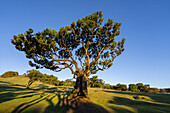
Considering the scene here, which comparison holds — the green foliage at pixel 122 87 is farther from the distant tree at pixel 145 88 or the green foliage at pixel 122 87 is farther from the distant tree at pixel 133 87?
the distant tree at pixel 145 88

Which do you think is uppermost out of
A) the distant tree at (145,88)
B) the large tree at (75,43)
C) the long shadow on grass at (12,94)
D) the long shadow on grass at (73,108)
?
the large tree at (75,43)

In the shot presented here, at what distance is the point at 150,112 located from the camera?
1020 cm

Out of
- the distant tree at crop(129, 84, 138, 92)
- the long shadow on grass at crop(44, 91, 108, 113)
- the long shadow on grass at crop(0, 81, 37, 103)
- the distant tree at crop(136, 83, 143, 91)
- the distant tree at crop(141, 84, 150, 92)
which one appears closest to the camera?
the long shadow on grass at crop(44, 91, 108, 113)

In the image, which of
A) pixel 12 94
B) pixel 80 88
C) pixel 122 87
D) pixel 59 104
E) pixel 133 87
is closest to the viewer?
pixel 59 104

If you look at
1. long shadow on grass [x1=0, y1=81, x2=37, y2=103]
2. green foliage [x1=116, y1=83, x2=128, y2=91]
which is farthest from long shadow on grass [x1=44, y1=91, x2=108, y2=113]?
green foliage [x1=116, y1=83, x2=128, y2=91]

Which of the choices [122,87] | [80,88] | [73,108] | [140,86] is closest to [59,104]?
[73,108]

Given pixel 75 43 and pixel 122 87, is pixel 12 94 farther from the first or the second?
pixel 122 87

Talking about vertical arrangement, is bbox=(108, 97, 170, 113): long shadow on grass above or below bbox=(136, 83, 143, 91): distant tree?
below

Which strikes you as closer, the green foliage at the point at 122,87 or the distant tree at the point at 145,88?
the distant tree at the point at 145,88

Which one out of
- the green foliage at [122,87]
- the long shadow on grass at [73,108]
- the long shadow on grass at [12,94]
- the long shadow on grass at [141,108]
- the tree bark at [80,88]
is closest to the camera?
the long shadow on grass at [73,108]

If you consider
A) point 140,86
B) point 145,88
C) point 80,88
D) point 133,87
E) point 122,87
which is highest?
point 140,86

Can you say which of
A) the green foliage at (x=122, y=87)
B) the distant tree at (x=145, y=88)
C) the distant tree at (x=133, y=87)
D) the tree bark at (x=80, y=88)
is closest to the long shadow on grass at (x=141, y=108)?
the tree bark at (x=80, y=88)

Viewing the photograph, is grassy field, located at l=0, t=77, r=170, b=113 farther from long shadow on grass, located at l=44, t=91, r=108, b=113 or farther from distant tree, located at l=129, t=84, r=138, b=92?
distant tree, located at l=129, t=84, r=138, b=92

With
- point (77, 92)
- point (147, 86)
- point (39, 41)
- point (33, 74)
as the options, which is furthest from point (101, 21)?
point (147, 86)
